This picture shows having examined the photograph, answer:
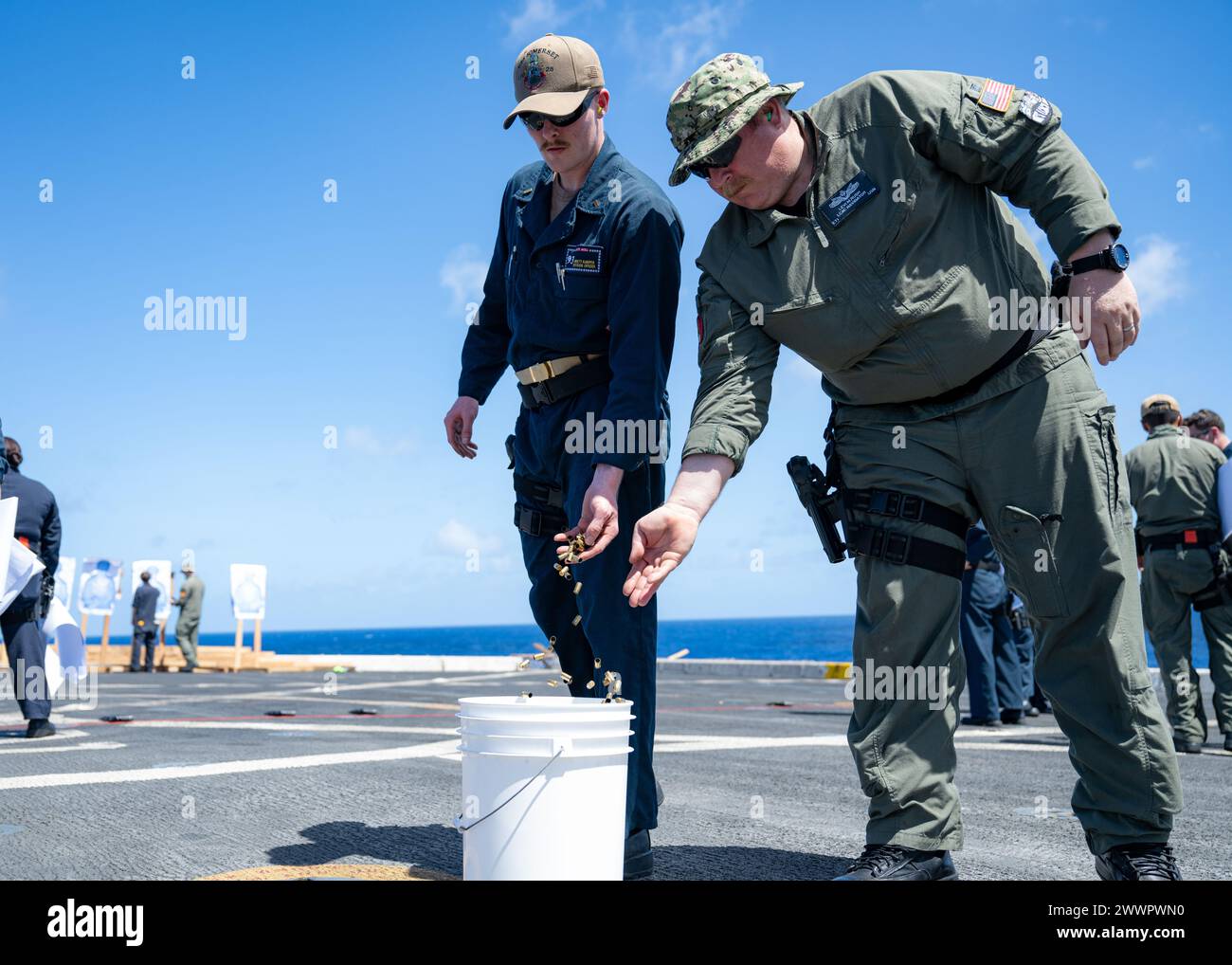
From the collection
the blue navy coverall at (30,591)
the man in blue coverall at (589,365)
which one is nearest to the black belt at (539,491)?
the man in blue coverall at (589,365)

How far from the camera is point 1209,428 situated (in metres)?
7.60

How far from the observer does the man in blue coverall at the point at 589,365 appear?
3037mm

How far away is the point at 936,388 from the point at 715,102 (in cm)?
89

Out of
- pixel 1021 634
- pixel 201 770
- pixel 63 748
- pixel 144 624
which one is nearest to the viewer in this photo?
pixel 201 770

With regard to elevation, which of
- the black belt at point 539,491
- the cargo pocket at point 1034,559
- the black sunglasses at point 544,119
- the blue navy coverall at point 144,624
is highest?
the black sunglasses at point 544,119

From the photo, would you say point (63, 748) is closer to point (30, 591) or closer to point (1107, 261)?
point (30, 591)

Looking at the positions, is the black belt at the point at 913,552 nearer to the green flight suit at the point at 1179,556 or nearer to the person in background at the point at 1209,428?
the green flight suit at the point at 1179,556

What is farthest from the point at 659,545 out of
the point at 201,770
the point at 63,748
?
the point at 63,748

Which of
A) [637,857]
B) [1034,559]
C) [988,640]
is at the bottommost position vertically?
[637,857]

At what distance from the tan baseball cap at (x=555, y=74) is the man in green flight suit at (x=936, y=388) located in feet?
1.91

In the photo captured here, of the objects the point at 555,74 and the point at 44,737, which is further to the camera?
the point at 44,737
